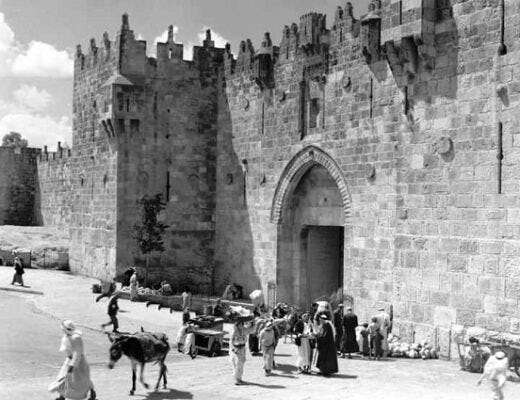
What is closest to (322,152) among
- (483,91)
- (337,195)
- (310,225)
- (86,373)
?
(337,195)

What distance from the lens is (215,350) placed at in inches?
582

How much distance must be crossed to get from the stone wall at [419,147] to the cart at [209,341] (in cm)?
367

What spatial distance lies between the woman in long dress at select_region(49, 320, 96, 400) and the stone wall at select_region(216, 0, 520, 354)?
7.24 metres

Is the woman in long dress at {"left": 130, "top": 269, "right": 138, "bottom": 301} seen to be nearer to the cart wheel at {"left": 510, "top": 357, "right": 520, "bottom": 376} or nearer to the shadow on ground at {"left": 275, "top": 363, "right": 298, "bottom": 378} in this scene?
the shadow on ground at {"left": 275, "top": 363, "right": 298, "bottom": 378}

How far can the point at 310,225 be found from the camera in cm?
2105

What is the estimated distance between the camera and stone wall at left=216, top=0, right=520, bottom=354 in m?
12.9

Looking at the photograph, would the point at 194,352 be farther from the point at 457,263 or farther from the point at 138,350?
the point at 457,263

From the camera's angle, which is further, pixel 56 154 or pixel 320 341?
pixel 56 154

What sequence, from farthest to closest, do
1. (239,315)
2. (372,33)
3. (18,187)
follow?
(18,187)
(372,33)
(239,315)

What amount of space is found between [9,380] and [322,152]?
35.3ft

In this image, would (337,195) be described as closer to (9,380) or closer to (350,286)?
(350,286)

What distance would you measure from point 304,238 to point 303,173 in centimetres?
199

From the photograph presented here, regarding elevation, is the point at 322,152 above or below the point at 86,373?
above

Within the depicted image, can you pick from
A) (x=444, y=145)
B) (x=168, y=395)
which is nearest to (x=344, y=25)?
(x=444, y=145)
